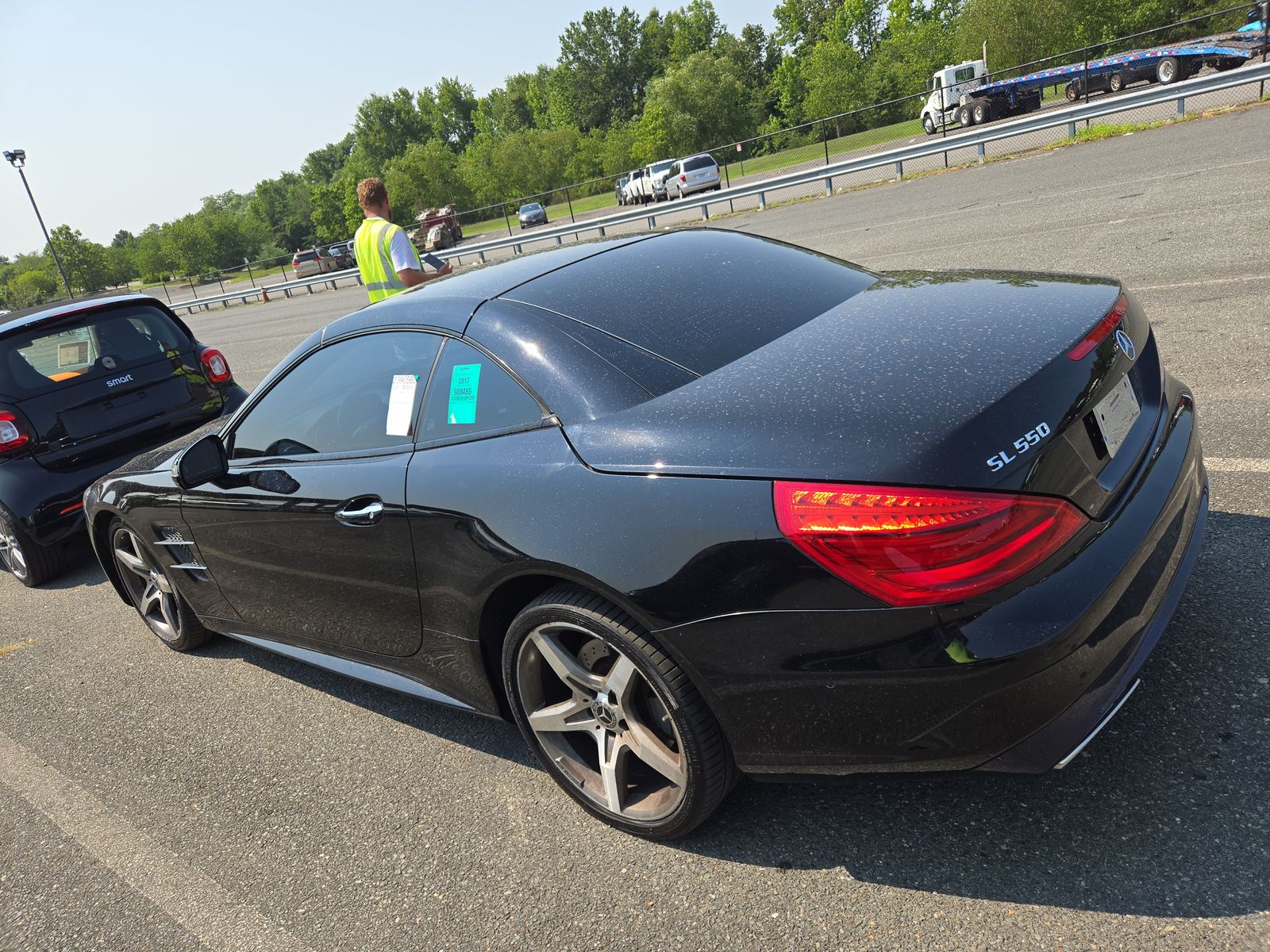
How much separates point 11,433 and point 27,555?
2.63 feet

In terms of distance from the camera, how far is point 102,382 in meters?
6.40

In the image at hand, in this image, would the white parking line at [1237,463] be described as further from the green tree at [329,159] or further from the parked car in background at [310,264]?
the green tree at [329,159]

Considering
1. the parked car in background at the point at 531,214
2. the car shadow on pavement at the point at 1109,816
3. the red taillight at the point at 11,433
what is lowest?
the car shadow on pavement at the point at 1109,816

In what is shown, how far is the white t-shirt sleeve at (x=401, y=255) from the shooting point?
646 centimetres

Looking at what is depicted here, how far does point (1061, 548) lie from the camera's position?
6.60 feet

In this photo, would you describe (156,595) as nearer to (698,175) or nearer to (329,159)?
(698,175)

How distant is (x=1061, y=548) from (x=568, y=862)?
5.21ft

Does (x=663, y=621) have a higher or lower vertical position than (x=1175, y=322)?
higher

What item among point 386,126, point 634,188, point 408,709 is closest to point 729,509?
point 408,709

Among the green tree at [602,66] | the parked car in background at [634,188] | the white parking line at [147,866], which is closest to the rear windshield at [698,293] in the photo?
the white parking line at [147,866]

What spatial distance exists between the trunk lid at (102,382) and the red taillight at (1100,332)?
20.3 ft

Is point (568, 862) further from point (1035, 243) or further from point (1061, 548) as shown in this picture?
point (1035, 243)

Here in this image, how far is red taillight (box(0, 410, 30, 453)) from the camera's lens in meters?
6.01

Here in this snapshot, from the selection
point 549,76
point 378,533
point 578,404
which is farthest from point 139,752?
point 549,76
